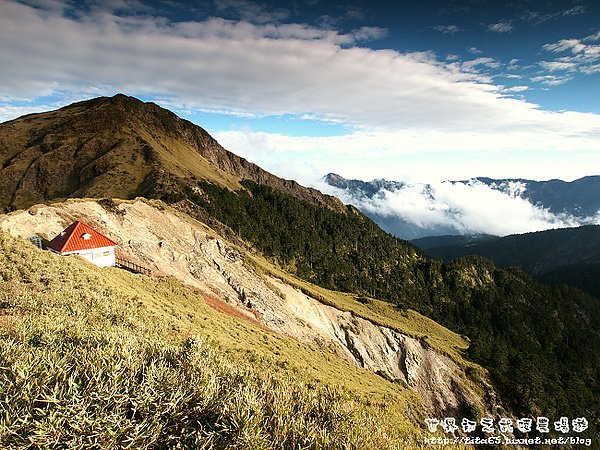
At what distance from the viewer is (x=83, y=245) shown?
43.8 metres

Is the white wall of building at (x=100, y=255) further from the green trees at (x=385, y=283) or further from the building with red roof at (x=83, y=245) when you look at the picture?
the green trees at (x=385, y=283)

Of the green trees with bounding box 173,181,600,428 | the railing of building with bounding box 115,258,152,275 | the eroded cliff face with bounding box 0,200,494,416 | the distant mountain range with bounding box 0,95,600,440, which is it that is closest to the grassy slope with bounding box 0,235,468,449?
the distant mountain range with bounding box 0,95,600,440

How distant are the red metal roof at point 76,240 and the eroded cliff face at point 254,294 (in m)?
5.88

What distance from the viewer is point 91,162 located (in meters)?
148

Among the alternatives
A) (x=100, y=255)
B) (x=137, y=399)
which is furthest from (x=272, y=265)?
(x=137, y=399)

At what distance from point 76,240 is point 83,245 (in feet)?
3.53

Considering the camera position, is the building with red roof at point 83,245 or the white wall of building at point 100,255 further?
the white wall of building at point 100,255

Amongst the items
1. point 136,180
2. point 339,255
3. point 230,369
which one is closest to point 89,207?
point 230,369

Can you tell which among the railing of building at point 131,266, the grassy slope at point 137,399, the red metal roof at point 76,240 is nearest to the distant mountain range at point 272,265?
the grassy slope at point 137,399

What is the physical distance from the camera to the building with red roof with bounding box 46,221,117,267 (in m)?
42.9

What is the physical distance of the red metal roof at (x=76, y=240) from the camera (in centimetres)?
4275

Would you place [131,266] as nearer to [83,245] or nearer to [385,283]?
[83,245]

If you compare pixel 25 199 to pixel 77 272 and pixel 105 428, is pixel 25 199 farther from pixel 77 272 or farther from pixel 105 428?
pixel 105 428

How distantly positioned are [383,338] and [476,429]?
24.4 m
